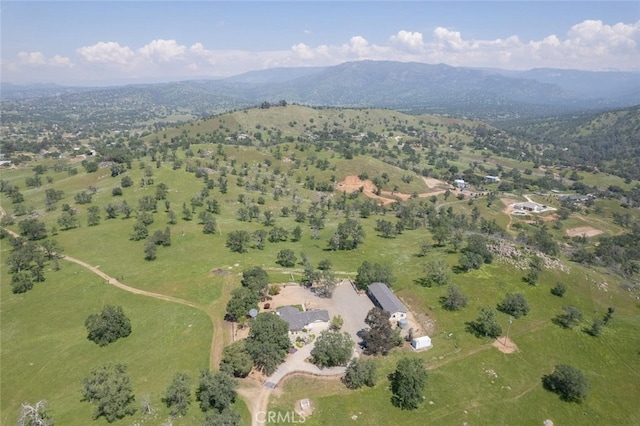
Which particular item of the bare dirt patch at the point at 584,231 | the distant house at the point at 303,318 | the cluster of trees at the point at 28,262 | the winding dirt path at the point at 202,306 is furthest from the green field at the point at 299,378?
the bare dirt patch at the point at 584,231

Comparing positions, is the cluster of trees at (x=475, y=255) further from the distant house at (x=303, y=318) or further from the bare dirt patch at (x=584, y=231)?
the bare dirt patch at (x=584, y=231)

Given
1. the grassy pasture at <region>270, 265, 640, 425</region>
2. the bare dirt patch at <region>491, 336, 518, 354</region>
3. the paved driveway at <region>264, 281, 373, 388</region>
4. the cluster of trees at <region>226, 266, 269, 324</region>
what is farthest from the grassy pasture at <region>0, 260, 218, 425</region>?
the bare dirt patch at <region>491, 336, 518, 354</region>

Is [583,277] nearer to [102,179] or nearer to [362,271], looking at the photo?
[362,271]

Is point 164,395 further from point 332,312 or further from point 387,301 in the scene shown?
point 387,301

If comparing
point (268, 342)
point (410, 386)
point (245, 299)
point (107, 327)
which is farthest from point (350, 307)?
point (107, 327)

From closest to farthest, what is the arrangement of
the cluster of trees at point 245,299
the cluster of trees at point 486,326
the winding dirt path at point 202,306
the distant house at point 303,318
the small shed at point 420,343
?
the winding dirt path at point 202,306, the small shed at point 420,343, the cluster of trees at point 486,326, the distant house at point 303,318, the cluster of trees at point 245,299

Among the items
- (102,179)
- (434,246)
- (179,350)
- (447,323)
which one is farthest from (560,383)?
(102,179)

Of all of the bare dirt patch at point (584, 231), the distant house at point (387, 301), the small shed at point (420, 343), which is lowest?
the bare dirt patch at point (584, 231)
